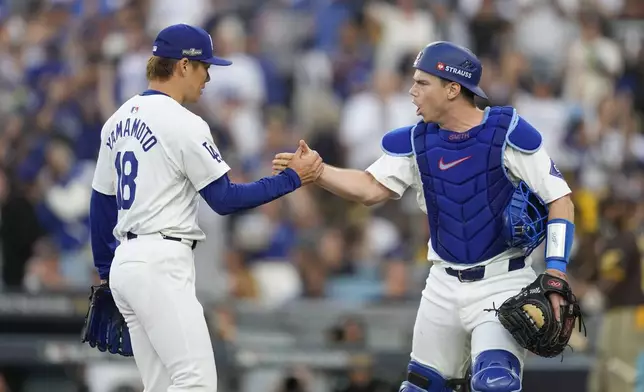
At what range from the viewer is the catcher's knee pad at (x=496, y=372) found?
690 centimetres

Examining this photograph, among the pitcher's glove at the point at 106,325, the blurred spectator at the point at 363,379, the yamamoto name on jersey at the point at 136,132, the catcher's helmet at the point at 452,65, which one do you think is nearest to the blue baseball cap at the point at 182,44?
the yamamoto name on jersey at the point at 136,132

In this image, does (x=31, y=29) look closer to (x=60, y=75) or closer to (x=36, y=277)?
A: (x=60, y=75)

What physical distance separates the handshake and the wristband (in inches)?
50.7

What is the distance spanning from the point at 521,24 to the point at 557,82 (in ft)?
3.00

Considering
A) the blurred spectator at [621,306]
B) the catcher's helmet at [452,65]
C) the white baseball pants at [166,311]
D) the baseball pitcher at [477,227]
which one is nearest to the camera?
the white baseball pants at [166,311]

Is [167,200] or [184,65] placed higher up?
[184,65]

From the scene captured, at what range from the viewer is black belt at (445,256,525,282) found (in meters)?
7.32

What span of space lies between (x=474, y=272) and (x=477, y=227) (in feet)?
0.77

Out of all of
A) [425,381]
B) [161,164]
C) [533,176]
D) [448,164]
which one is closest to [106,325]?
[161,164]

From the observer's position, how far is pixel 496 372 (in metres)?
6.96

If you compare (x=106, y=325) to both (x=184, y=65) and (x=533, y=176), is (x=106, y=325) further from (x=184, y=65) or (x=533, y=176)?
(x=533, y=176)

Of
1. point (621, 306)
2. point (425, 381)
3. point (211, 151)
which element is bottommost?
point (425, 381)

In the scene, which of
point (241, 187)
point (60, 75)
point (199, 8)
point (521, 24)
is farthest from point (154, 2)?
point (241, 187)

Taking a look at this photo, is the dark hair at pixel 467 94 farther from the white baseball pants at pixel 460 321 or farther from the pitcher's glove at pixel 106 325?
the pitcher's glove at pixel 106 325
